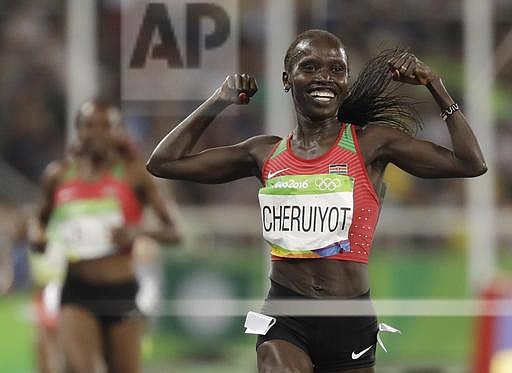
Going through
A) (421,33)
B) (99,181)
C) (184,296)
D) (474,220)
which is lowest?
(184,296)

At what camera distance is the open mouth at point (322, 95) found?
384cm

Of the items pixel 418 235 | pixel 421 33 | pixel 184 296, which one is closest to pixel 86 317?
pixel 184 296

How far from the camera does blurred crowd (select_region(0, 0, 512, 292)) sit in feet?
30.0

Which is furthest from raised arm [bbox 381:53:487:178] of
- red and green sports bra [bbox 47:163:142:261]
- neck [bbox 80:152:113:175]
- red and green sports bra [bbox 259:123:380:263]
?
neck [bbox 80:152:113:175]

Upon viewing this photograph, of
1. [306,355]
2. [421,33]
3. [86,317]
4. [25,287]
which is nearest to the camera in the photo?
[306,355]

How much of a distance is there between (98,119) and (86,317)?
104 cm

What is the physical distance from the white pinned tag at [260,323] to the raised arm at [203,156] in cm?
49

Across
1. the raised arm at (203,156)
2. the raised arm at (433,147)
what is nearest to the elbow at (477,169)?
the raised arm at (433,147)

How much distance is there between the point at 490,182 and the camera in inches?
364

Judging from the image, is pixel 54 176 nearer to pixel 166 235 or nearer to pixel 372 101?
pixel 166 235

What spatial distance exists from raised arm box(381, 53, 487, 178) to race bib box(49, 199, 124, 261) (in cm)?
278

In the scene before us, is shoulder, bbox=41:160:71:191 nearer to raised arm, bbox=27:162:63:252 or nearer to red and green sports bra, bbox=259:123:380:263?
raised arm, bbox=27:162:63:252

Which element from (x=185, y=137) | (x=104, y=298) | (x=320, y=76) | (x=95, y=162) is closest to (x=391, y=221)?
(x=95, y=162)

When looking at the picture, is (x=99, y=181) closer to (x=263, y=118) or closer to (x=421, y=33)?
(x=263, y=118)
